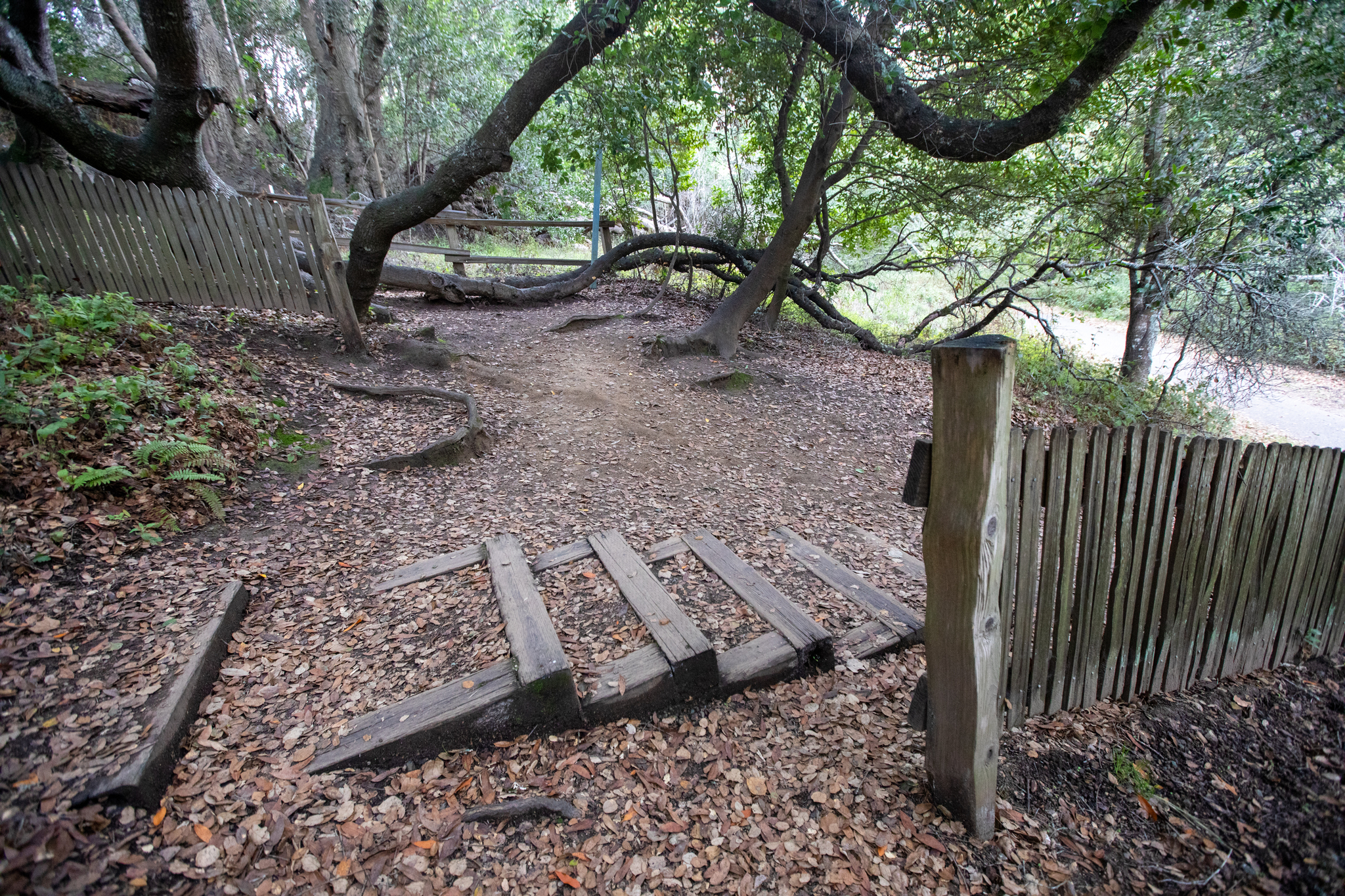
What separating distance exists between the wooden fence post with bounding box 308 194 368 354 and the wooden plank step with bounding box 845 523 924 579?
5.61 metres

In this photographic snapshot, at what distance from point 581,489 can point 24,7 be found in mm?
7533

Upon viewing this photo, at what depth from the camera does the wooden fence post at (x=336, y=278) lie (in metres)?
5.83

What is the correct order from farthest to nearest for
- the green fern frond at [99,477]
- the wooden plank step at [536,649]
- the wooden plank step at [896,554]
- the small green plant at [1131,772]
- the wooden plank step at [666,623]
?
the wooden plank step at [896,554] < the green fern frond at [99,477] < the wooden plank step at [666,623] < the wooden plank step at [536,649] < the small green plant at [1131,772]

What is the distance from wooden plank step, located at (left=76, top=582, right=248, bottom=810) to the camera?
1.82 m

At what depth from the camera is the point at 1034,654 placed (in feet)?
7.60

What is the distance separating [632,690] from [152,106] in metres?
7.62

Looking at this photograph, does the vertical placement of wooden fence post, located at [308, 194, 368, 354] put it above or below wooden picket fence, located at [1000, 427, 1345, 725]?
above

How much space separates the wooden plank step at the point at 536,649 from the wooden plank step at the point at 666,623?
460 millimetres

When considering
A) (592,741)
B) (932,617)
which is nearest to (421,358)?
(592,741)

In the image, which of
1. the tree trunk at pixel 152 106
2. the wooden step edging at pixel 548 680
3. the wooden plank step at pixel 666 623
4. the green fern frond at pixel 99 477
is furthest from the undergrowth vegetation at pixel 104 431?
the wooden plank step at pixel 666 623

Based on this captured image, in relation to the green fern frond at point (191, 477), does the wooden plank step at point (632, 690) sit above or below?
below

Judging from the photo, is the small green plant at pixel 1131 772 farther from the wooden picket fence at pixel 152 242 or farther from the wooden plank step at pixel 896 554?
the wooden picket fence at pixel 152 242

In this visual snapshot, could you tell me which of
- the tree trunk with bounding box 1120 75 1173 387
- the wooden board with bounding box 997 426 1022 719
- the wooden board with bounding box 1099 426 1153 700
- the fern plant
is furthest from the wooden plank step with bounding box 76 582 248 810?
the tree trunk with bounding box 1120 75 1173 387

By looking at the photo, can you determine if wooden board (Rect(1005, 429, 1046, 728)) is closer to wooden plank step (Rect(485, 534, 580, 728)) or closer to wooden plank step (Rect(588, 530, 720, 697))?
wooden plank step (Rect(588, 530, 720, 697))
